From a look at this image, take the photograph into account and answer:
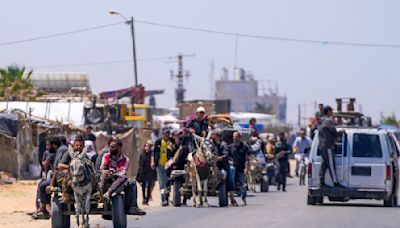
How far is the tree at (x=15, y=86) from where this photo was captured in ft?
159

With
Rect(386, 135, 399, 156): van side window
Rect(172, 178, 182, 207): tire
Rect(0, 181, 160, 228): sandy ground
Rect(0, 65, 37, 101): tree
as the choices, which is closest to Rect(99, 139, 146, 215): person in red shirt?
Rect(0, 181, 160, 228): sandy ground

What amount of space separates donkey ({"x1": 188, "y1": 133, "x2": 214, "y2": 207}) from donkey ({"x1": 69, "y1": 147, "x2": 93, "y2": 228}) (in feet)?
24.5

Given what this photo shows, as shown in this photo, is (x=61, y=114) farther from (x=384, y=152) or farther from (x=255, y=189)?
(x=384, y=152)

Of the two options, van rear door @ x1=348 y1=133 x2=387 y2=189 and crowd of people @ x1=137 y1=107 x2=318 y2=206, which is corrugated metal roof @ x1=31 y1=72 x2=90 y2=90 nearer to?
crowd of people @ x1=137 y1=107 x2=318 y2=206

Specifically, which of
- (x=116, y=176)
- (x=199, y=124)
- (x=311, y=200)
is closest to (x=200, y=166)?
(x=199, y=124)

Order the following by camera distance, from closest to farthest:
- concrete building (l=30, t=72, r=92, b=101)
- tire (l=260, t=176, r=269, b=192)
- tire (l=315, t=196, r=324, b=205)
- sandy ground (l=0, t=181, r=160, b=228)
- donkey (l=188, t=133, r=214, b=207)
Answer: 1. sandy ground (l=0, t=181, r=160, b=228)
2. donkey (l=188, t=133, r=214, b=207)
3. tire (l=315, t=196, r=324, b=205)
4. tire (l=260, t=176, r=269, b=192)
5. concrete building (l=30, t=72, r=92, b=101)

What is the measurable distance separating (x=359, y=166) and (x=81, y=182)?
970 cm

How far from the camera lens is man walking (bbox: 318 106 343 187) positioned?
24578 millimetres

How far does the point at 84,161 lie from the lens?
1717cm

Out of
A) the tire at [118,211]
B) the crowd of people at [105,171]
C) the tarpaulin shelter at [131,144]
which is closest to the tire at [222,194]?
the crowd of people at [105,171]

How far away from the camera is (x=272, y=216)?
2169 cm

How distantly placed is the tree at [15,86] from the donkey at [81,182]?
3010 centimetres

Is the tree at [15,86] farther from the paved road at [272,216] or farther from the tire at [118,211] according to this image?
the tire at [118,211]

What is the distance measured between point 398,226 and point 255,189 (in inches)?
616
